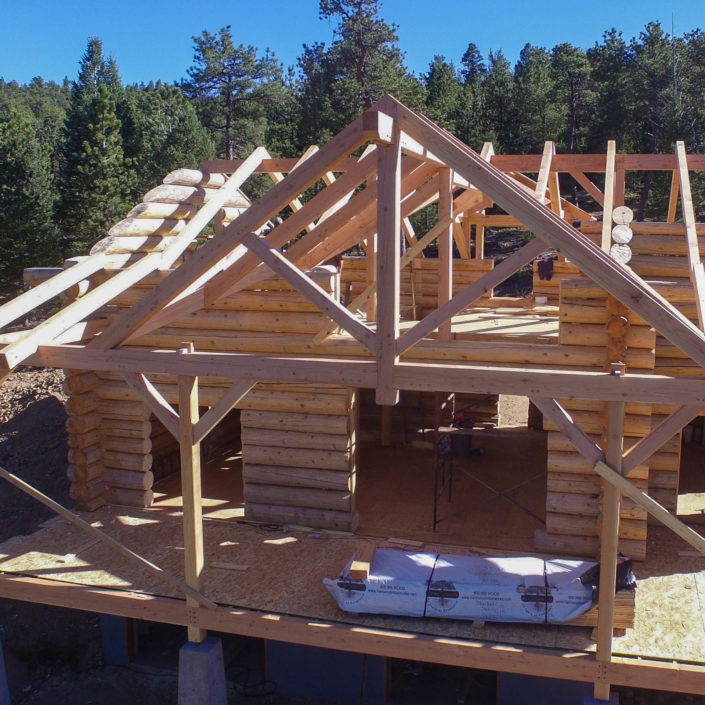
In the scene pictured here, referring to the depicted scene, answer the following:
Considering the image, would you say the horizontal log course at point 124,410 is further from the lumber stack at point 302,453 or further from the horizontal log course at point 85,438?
the lumber stack at point 302,453

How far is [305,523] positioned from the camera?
1124cm

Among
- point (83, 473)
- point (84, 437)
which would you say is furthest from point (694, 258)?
point (83, 473)

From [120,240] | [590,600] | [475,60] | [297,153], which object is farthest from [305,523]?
[475,60]

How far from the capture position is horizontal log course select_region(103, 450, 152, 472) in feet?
39.7

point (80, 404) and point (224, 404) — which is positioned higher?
point (224, 404)

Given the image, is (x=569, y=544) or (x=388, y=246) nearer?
(x=388, y=246)

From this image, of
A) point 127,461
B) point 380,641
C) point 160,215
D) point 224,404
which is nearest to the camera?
point 224,404

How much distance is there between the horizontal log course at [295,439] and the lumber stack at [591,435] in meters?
3.01

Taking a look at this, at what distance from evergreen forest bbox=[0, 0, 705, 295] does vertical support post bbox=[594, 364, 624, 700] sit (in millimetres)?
24332

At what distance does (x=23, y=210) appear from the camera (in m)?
27.1

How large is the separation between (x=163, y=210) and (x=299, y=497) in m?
5.42

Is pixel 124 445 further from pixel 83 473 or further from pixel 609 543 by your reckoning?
pixel 609 543

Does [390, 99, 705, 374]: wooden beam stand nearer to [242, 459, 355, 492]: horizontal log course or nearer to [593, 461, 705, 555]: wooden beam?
[593, 461, 705, 555]: wooden beam

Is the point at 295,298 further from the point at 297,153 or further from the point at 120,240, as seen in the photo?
the point at 297,153
